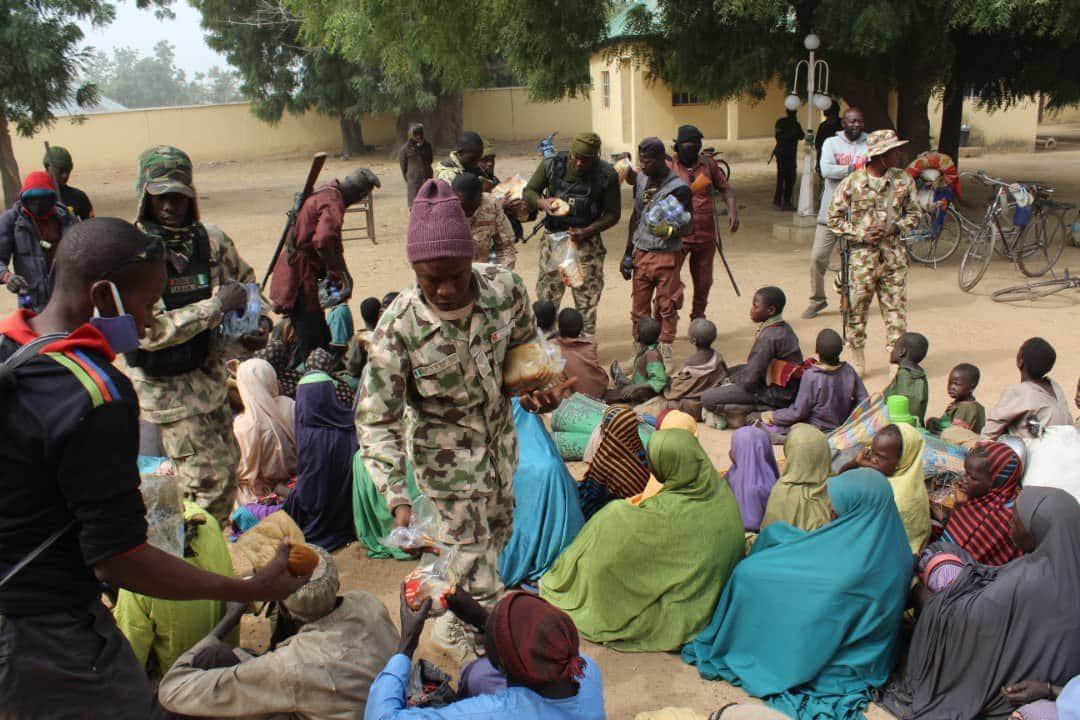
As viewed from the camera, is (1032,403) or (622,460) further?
(1032,403)

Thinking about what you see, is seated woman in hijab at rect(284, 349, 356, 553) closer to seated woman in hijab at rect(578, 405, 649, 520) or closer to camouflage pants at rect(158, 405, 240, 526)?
camouflage pants at rect(158, 405, 240, 526)

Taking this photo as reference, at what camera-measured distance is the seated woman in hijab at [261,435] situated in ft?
17.7

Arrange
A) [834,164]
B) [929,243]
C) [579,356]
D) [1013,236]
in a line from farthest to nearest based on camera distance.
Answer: [929,243] → [1013,236] → [834,164] → [579,356]

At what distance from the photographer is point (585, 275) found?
8.16 metres

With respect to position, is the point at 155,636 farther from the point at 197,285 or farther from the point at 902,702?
the point at 902,702

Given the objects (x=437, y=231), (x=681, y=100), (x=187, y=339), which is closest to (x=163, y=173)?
(x=187, y=339)

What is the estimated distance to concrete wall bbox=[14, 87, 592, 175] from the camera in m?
31.0

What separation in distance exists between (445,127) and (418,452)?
87.9 ft

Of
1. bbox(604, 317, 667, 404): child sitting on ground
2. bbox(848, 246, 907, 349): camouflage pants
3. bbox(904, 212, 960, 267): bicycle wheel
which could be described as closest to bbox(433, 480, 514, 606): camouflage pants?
bbox(604, 317, 667, 404): child sitting on ground

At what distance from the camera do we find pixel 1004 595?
330 centimetres

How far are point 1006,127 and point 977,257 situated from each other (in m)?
16.1

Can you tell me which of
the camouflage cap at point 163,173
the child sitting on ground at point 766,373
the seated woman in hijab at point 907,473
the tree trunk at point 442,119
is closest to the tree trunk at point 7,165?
the tree trunk at point 442,119

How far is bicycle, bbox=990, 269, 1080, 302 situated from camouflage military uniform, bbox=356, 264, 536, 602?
26.4 feet

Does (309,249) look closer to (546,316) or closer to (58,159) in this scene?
(546,316)
